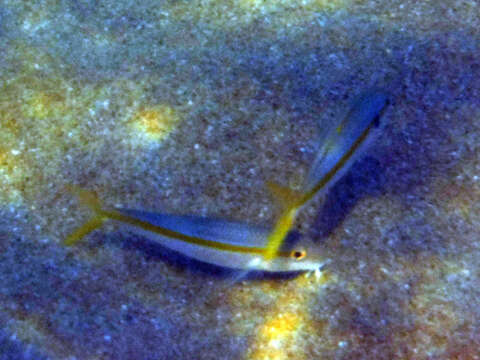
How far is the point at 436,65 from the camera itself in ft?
12.1

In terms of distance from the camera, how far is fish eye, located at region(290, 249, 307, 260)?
269 centimetres

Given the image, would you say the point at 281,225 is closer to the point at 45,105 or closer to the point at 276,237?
the point at 276,237

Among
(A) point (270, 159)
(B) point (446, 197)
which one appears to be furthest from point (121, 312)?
(B) point (446, 197)

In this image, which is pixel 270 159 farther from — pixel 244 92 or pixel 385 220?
pixel 385 220

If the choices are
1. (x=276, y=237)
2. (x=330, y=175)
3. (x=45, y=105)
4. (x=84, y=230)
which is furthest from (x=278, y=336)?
(x=45, y=105)

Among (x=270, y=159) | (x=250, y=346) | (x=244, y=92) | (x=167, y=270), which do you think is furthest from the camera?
(x=244, y=92)

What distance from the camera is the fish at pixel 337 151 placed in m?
→ 2.51

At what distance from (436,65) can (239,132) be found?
1.64 meters

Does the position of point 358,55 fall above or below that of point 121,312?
above

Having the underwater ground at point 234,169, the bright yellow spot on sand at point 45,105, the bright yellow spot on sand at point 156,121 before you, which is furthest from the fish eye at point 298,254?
the bright yellow spot on sand at point 45,105

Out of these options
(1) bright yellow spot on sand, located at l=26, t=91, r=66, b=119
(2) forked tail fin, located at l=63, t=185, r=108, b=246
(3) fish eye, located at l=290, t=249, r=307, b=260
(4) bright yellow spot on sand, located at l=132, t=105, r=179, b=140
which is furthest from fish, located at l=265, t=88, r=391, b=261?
(1) bright yellow spot on sand, located at l=26, t=91, r=66, b=119

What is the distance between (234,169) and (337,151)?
960 millimetres

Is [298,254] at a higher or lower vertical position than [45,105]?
lower

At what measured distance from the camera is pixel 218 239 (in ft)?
8.42
